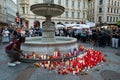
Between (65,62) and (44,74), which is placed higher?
(65,62)

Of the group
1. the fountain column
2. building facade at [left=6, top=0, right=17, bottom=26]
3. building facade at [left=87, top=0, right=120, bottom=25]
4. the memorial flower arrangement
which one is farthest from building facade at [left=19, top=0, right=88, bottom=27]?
the memorial flower arrangement

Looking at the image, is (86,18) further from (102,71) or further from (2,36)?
(102,71)

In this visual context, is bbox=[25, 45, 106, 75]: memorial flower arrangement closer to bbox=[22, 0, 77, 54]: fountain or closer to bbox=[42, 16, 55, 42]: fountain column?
bbox=[22, 0, 77, 54]: fountain

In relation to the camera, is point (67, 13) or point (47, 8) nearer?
point (47, 8)

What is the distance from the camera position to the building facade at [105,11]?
53.9 m

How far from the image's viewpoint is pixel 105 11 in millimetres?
53656

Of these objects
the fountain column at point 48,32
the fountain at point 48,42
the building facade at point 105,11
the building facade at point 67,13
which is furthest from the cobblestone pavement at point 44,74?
the building facade at point 105,11

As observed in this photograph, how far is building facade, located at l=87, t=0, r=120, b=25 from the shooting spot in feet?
177

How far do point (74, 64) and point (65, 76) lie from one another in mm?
994

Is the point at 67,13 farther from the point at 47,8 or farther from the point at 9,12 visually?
the point at 47,8

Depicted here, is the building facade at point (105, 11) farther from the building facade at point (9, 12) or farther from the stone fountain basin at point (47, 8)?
the stone fountain basin at point (47, 8)

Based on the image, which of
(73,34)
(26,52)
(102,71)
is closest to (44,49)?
(26,52)

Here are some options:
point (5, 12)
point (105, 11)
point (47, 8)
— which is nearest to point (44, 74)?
point (47, 8)

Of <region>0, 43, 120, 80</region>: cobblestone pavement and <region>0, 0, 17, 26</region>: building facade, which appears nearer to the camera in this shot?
<region>0, 43, 120, 80</region>: cobblestone pavement
